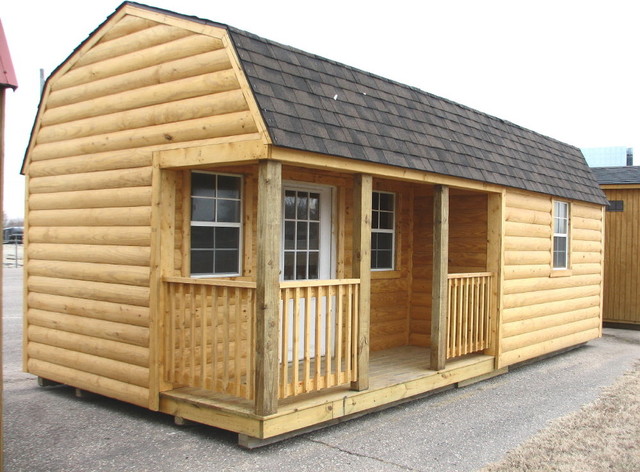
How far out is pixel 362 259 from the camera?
228 inches

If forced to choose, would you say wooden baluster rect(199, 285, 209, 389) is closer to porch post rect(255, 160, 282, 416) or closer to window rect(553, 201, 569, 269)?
porch post rect(255, 160, 282, 416)

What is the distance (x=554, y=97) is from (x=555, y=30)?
2294 centimetres

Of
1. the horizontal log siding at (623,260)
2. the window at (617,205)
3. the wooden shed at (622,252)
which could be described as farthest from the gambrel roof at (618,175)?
the window at (617,205)

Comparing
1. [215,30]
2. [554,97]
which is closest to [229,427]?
[215,30]

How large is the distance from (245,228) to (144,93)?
167 centimetres

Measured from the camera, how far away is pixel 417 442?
17.5ft

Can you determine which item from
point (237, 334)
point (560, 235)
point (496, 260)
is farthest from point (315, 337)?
point (560, 235)

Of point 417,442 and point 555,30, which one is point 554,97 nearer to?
point 555,30

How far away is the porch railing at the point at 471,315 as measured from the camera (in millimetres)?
7445

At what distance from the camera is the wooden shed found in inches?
542

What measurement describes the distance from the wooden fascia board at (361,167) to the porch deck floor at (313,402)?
2061 millimetres

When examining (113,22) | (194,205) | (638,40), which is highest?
(638,40)

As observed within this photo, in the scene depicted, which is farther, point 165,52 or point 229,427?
point 165,52

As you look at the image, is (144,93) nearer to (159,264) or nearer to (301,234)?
A: (159,264)
